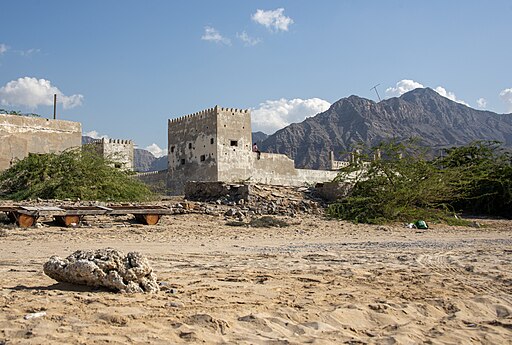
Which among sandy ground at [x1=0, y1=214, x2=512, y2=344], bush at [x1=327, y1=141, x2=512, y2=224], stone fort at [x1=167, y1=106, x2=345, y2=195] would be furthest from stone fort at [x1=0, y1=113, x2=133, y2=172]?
sandy ground at [x1=0, y1=214, x2=512, y2=344]

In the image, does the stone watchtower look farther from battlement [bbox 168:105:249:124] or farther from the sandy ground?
the sandy ground

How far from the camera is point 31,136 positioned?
2495 cm

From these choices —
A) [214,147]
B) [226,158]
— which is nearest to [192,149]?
[214,147]

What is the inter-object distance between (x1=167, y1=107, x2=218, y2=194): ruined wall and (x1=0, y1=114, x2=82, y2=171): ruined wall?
7.75 m

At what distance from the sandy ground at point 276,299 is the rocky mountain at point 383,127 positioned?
64.2 meters

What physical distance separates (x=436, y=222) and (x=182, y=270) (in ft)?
37.7

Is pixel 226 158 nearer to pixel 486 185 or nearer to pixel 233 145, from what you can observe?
pixel 233 145

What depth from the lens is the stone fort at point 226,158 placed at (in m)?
32.7

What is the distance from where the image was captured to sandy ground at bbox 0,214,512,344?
3.41 meters

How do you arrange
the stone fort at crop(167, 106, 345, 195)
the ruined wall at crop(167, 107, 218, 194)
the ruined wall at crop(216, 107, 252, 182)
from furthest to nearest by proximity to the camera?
the ruined wall at crop(167, 107, 218, 194)
the stone fort at crop(167, 106, 345, 195)
the ruined wall at crop(216, 107, 252, 182)

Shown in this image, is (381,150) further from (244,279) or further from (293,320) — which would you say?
(293,320)

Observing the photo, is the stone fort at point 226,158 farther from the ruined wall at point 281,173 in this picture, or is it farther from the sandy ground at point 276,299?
the sandy ground at point 276,299

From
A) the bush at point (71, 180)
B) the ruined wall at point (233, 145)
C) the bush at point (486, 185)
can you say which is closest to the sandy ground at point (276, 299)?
the bush at point (71, 180)

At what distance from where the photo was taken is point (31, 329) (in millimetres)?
3244
